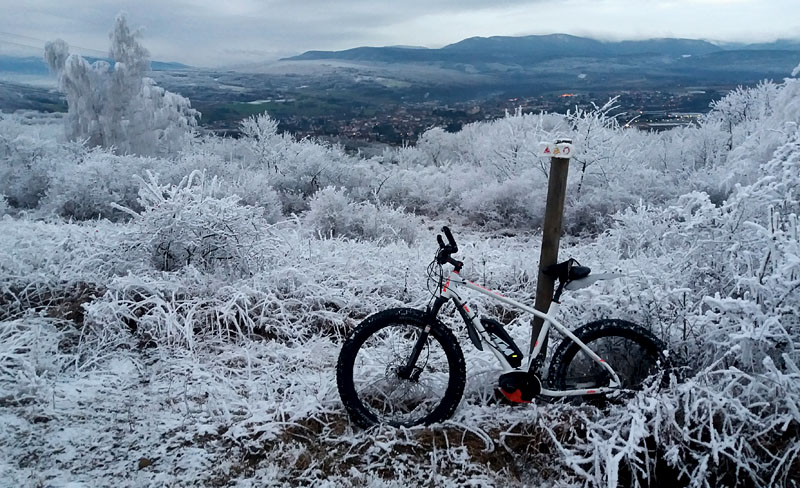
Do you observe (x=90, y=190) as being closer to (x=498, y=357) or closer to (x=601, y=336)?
(x=498, y=357)

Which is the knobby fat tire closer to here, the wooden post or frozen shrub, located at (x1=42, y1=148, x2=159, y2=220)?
the wooden post

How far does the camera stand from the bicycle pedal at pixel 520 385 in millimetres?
3096

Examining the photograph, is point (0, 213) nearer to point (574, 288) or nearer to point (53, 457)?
point (53, 457)

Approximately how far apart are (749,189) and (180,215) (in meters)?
4.91

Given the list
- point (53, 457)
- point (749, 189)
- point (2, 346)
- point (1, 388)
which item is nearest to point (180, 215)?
point (2, 346)

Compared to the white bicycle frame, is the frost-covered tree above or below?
above

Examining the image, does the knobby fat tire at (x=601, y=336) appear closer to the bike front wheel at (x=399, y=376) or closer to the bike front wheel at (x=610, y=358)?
the bike front wheel at (x=610, y=358)

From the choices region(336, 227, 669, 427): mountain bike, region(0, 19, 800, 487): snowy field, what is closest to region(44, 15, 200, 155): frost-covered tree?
region(0, 19, 800, 487): snowy field

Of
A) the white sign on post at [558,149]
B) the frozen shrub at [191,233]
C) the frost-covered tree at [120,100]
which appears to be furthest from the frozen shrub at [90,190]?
the white sign on post at [558,149]

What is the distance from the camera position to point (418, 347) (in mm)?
3057

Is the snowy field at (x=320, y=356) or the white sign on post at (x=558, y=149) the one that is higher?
the white sign on post at (x=558, y=149)

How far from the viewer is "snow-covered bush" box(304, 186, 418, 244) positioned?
33.7ft

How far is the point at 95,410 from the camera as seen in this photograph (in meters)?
3.35

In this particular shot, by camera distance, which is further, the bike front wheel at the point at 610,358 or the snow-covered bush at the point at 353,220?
the snow-covered bush at the point at 353,220
